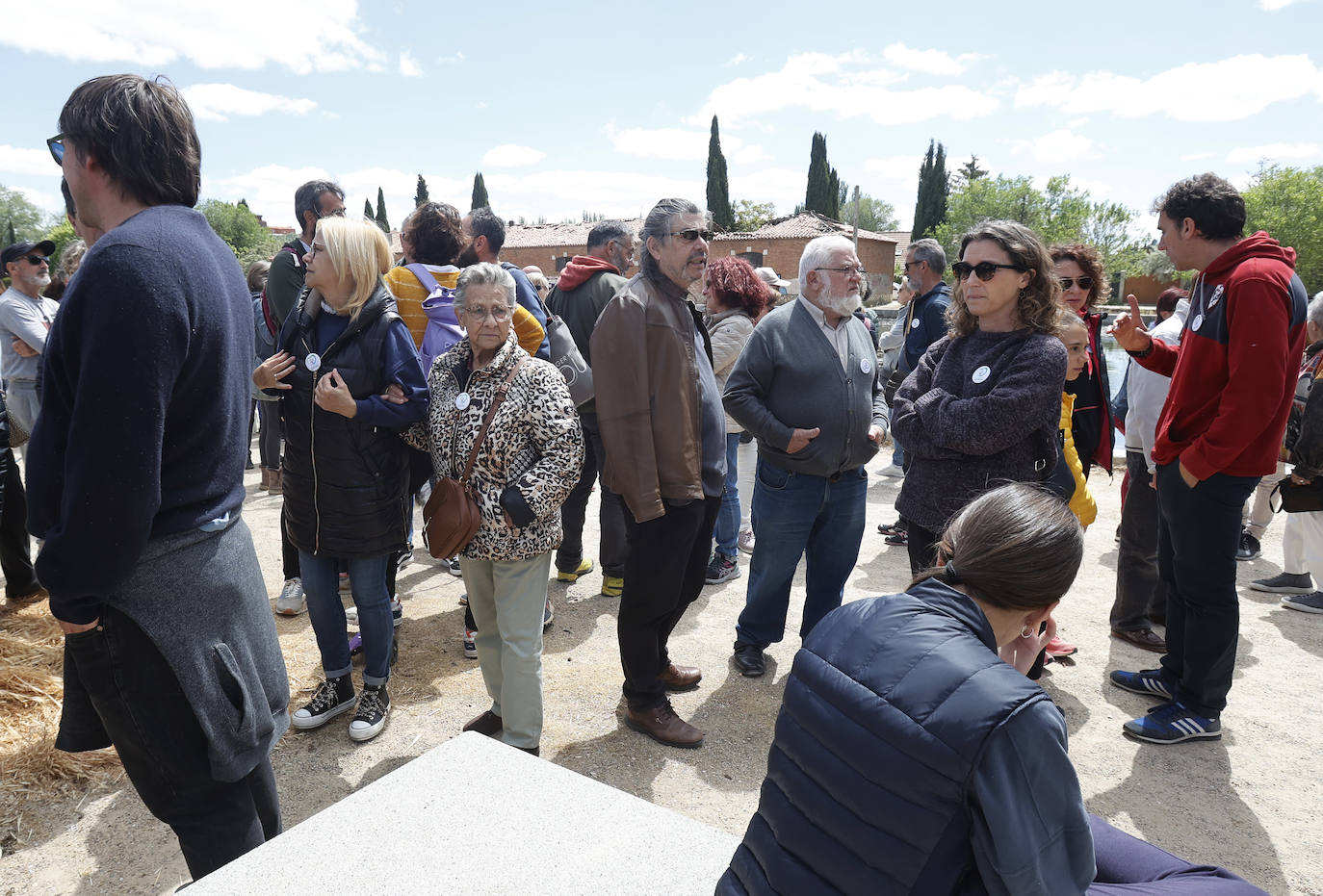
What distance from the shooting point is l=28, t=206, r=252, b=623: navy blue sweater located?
1569 mm

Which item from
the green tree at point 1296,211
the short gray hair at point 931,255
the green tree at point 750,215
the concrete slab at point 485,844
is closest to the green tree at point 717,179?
the green tree at point 750,215

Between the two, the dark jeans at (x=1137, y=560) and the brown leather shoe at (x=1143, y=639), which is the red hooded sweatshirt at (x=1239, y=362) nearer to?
the dark jeans at (x=1137, y=560)

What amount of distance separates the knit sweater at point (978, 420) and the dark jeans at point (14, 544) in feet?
16.8

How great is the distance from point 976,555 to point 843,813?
1.78ft

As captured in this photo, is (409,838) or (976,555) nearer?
(976,555)

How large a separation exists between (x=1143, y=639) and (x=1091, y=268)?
6.90 ft

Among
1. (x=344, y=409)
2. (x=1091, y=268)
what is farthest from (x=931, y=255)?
(x=344, y=409)

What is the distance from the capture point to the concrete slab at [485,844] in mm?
1844

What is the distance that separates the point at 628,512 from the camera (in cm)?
328

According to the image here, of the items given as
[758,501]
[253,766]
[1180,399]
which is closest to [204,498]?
[253,766]

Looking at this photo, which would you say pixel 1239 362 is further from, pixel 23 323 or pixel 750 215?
pixel 750 215

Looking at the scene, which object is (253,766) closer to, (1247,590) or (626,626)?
(626,626)

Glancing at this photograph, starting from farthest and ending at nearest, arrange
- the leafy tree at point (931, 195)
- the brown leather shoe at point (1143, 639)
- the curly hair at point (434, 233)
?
the leafy tree at point (931, 195) → the brown leather shoe at point (1143, 639) → the curly hair at point (434, 233)

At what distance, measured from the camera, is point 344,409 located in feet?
9.91
